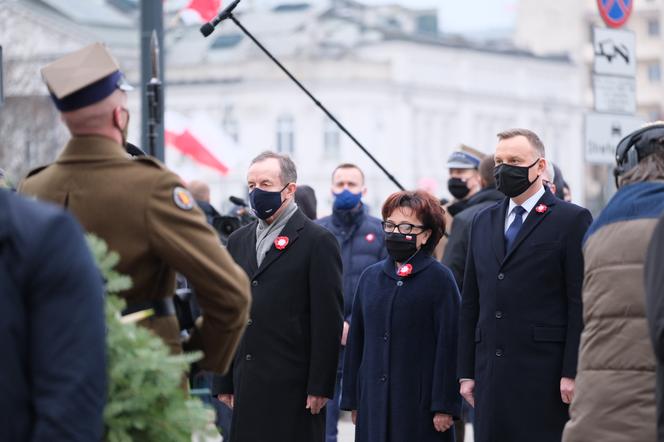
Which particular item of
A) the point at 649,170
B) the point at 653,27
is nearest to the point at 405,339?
the point at 649,170

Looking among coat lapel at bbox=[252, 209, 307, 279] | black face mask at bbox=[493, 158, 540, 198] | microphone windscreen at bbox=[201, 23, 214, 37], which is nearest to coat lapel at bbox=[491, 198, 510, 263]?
black face mask at bbox=[493, 158, 540, 198]

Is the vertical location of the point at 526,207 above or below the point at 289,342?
above

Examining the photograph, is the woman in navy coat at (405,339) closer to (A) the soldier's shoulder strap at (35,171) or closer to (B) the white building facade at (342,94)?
(A) the soldier's shoulder strap at (35,171)

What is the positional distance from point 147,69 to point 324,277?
4889 millimetres

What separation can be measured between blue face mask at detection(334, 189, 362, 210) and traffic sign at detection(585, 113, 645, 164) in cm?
279

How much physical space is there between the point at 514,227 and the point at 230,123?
80.9 metres

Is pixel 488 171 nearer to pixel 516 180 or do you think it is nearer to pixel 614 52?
pixel 516 180

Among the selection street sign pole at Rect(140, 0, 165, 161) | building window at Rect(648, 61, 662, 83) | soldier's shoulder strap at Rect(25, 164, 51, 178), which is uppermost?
street sign pole at Rect(140, 0, 165, 161)

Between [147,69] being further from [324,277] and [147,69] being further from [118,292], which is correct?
[118,292]

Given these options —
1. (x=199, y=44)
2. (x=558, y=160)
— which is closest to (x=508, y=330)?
(x=199, y=44)

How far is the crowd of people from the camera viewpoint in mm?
4562

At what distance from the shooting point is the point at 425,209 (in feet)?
29.9

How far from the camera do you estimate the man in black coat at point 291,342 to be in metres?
8.74

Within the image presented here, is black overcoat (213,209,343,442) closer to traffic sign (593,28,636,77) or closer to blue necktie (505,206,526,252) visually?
blue necktie (505,206,526,252)
